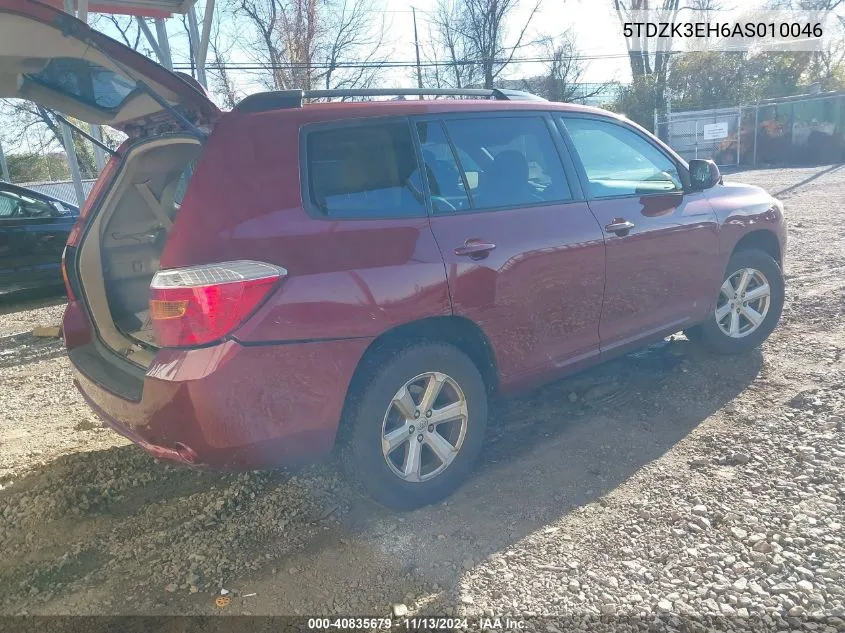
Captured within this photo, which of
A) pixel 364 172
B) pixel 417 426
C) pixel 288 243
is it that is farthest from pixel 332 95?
pixel 417 426

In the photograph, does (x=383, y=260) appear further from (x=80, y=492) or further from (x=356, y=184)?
(x=80, y=492)

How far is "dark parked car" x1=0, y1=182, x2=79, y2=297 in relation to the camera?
8195 millimetres

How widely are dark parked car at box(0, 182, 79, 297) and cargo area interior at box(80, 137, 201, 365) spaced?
5683 mm

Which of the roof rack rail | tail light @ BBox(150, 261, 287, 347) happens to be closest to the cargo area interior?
the roof rack rail

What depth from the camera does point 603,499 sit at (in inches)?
116

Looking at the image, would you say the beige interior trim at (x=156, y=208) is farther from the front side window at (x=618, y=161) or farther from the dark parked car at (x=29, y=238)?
the dark parked car at (x=29, y=238)

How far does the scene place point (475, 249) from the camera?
9.57ft

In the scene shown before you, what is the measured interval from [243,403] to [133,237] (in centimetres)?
198

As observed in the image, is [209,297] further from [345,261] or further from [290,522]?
[290,522]

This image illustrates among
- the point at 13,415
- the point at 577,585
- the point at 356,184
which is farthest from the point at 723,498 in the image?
the point at 13,415

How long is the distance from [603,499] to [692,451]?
0.73m

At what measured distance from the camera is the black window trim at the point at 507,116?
117 inches

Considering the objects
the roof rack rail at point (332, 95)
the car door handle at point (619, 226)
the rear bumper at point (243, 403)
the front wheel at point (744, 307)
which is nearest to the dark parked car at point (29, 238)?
the rear bumper at point (243, 403)

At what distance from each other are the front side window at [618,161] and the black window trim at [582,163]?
0.05ft
